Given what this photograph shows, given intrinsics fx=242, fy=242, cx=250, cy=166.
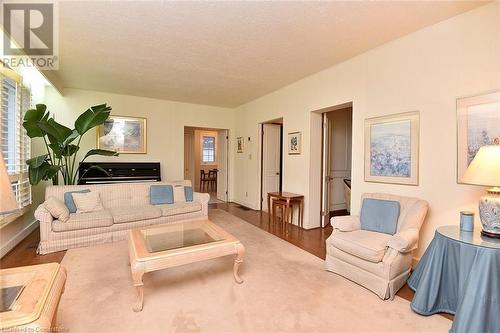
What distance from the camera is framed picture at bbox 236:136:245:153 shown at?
673 centimetres

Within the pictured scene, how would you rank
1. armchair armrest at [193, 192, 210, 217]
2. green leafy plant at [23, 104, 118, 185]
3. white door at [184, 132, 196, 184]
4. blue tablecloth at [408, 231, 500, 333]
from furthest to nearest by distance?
1. white door at [184, 132, 196, 184]
2. armchair armrest at [193, 192, 210, 217]
3. green leafy plant at [23, 104, 118, 185]
4. blue tablecloth at [408, 231, 500, 333]

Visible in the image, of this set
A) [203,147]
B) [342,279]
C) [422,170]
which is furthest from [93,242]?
[203,147]

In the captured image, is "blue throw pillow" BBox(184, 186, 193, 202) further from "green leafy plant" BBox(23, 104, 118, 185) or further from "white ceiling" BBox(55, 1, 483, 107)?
"white ceiling" BBox(55, 1, 483, 107)

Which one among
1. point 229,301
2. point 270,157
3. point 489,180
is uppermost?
point 270,157

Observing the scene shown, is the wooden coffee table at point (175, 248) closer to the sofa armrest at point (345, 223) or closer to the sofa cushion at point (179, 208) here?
the sofa cushion at point (179, 208)

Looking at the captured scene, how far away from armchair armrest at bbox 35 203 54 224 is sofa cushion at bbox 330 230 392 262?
3676 mm

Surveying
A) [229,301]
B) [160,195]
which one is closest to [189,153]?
[160,195]

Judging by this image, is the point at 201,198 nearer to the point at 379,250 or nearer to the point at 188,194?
the point at 188,194

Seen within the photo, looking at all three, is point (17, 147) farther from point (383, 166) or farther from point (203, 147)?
point (203, 147)

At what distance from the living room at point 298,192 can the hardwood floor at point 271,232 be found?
37 millimetres

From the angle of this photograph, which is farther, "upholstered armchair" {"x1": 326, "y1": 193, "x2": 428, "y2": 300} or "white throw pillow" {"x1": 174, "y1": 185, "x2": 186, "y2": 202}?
"white throw pillow" {"x1": 174, "y1": 185, "x2": 186, "y2": 202}

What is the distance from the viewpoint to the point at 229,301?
219 cm

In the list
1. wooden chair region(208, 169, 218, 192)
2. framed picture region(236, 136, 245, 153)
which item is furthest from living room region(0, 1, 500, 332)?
wooden chair region(208, 169, 218, 192)

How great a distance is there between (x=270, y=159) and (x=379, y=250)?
3.94 meters
